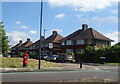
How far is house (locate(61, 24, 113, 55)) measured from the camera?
5588 centimetres

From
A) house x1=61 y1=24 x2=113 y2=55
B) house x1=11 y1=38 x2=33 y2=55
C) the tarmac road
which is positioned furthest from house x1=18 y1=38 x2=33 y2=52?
the tarmac road

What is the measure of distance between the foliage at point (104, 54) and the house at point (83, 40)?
12.7 meters

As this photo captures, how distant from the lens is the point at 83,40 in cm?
5756

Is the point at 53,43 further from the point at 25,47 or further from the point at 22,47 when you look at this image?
the point at 22,47

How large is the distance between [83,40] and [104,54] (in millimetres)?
18748

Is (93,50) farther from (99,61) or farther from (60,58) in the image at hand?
(60,58)

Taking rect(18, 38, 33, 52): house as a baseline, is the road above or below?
below

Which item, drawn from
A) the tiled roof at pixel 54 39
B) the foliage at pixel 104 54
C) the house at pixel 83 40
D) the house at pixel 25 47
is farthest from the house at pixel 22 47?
the foliage at pixel 104 54

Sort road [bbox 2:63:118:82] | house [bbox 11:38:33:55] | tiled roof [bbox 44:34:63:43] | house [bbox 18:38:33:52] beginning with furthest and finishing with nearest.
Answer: house [bbox 11:38:33:55], house [bbox 18:38:33:52], tiled roof [bbox 44:34:63:43], road [bbox 2:63:118:82]

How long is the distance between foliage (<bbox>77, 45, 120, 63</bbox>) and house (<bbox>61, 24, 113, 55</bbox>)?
12.7m

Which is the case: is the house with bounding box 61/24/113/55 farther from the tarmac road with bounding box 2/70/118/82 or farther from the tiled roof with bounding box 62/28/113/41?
the tarmac road with bounding box 2/70/118/82

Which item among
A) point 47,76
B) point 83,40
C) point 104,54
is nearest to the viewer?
point 47,76

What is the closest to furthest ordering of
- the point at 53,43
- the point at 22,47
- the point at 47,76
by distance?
the point at 47,76
the point at 53,43
the point at 22,47

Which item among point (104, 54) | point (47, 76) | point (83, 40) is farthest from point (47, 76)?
point (83, 40)
